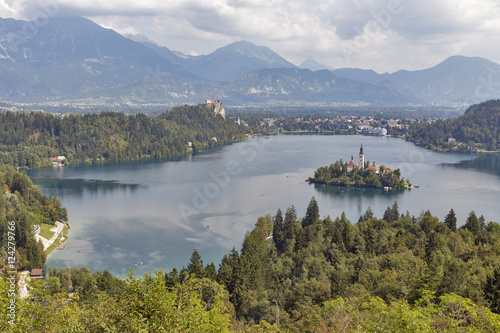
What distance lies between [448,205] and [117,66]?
16525 cm

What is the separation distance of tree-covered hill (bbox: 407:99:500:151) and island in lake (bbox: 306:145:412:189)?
30.7 m

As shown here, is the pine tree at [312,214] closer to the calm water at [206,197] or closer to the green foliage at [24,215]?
the calm water at [206,197]

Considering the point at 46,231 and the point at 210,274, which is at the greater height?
the point at 210,274

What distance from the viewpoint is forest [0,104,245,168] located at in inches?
1964

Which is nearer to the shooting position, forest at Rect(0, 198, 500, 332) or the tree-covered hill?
forest at Rect(0, 198, 500, 332)

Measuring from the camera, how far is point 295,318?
467 inches

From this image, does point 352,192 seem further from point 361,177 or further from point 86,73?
point 86,73

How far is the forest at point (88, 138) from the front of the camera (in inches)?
1964

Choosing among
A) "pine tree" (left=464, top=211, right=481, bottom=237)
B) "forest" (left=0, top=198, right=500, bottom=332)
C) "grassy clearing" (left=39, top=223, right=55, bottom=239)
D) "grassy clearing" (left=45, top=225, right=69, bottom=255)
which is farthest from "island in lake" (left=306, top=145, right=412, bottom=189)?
"grassy clearing" (left=39, top=223, right=55, bottom=239)

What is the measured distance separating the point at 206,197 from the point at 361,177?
1391 centimetres

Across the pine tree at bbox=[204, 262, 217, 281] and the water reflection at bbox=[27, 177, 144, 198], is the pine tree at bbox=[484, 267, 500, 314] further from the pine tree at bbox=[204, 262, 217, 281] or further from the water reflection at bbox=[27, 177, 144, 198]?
the water reflection at bbox=[27, 177, 144, 198]

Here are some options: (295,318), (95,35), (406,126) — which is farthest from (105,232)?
(95,35)

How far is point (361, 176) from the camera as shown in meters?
37.2

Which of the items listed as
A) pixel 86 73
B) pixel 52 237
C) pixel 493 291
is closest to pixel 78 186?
pixel 52 237
